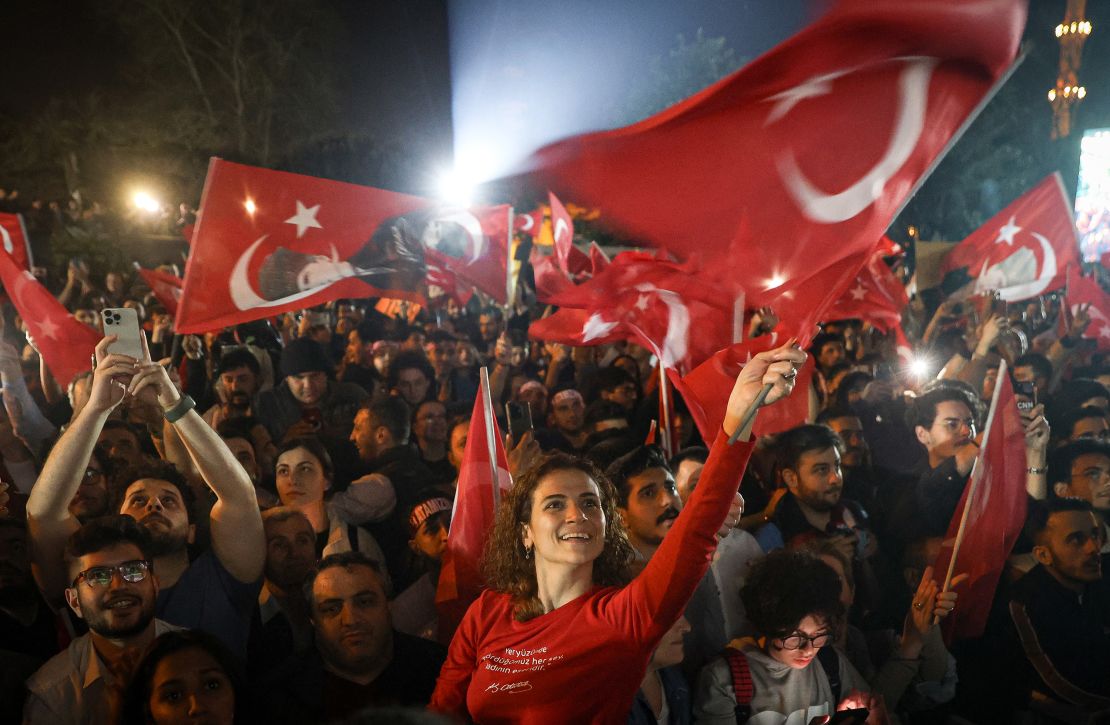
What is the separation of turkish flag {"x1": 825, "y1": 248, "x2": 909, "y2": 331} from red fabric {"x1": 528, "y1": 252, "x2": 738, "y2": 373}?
7.92 ft

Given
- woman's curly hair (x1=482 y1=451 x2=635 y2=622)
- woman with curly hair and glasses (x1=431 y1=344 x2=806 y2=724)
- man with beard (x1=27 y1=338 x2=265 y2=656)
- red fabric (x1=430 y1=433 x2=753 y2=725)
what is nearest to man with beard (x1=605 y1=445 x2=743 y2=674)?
woman's curly hair (x1=482 y1=451 x2=635 y2=622)

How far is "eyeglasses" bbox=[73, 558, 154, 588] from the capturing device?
2863 mm

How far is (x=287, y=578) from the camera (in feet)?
11.8

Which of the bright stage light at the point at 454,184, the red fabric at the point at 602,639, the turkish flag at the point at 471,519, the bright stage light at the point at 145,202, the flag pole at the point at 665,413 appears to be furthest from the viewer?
the bright stage light at the point at 454,184

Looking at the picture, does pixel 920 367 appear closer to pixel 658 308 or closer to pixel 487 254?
pixel 487 254

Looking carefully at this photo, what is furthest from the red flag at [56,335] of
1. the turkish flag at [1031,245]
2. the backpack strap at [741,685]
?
the turkish flag at [1031,245]

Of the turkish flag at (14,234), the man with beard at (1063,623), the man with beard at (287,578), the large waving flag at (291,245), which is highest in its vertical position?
the turkish flag at (14,234)

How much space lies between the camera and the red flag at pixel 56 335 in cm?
540

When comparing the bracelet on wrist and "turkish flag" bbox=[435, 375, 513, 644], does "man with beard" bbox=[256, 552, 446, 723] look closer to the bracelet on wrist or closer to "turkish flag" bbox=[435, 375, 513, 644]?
"turkish flag" bbox=[435, 375, 513, 644]

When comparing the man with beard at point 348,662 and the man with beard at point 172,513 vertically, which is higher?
the man with beard at point 172,513

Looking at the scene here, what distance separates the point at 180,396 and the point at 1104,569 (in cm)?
423

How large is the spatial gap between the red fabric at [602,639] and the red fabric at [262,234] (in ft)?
11.6

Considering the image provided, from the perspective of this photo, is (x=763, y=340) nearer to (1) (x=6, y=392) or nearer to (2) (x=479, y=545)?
(2) (x=479, y=545)

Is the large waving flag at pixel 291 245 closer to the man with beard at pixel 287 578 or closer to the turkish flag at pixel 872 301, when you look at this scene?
the man with beard at pixel 287 578
